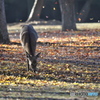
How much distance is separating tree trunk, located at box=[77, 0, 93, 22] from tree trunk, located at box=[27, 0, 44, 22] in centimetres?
451

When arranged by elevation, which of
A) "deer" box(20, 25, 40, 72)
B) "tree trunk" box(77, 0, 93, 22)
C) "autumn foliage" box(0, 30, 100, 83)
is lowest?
"tree trunk" box(77, 0, 93, 22)

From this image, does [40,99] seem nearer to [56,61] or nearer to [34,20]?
[56,61]

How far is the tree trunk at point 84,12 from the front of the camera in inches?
1552

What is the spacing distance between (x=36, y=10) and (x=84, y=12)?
5153 millimetres

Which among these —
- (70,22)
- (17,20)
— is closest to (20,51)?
(70,22)

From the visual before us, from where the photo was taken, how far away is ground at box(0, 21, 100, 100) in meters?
10.9

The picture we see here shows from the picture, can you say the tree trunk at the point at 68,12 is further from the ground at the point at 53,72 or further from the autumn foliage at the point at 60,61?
the ground at the point at 53,72

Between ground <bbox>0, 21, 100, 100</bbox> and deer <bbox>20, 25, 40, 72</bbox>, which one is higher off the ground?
deer <bbox>20, 25, 40, 72</bbox>

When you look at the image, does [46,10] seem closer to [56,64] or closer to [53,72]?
[56,64]

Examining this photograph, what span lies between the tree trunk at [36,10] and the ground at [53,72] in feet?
52.6

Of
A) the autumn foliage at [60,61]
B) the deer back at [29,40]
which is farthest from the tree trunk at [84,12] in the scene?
the deer back at [29,40]

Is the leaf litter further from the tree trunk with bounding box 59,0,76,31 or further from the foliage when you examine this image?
the tree trunk with bounding box 59,0,76,31

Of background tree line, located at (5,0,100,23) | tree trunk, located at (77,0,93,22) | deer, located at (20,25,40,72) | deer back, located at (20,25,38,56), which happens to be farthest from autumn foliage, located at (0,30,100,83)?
background tree line, located at (5,0,100,23)

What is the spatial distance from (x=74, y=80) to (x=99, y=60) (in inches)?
166
